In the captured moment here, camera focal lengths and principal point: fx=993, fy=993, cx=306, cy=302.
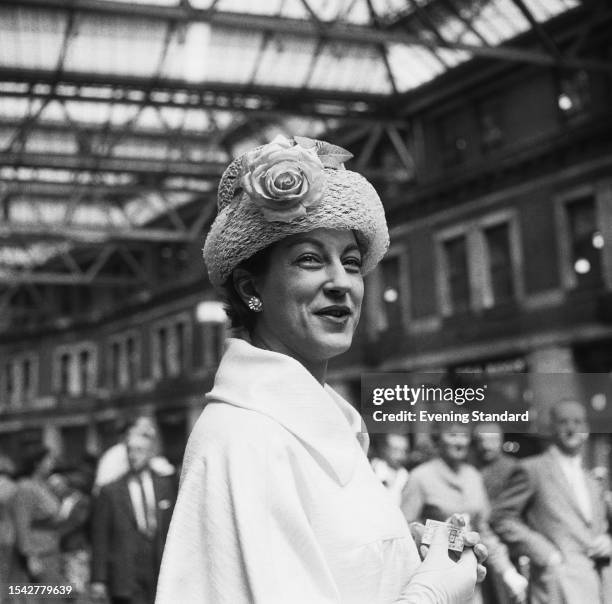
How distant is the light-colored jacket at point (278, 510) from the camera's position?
58.4 inches

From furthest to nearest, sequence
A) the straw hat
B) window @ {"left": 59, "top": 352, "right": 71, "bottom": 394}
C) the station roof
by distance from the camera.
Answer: window @ {"left": 59, "top": 352, "right": 71, "bottom": 394} → the station roof → the straw hat

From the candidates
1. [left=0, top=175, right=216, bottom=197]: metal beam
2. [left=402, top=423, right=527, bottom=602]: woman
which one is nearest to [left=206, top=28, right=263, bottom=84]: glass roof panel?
[left=0, top=175, right=216, bottom=197]: metal beam

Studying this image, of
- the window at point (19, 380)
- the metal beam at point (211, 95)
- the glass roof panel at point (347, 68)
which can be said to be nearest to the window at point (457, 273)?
the metal beam at point (211, 95)

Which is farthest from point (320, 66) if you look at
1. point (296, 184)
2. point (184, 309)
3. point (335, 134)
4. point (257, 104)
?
point (296, 184)

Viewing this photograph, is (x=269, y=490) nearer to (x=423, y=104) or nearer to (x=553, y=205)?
(x=553, y=205)

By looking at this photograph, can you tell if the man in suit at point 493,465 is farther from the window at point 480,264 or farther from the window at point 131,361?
the window at point 131,361

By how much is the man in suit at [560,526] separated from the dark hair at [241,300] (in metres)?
3.35

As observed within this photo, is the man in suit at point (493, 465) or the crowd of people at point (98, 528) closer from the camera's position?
the man in suit at point (493, 465)

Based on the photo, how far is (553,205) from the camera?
17.9 metres

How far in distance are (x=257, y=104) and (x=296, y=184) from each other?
19.8 metres

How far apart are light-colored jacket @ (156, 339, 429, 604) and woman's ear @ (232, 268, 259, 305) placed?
0.18m

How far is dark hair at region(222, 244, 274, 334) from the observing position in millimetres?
1815

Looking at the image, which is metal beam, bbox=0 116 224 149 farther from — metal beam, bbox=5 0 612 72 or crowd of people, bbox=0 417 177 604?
crowd of people, bbox=0 417 177 604

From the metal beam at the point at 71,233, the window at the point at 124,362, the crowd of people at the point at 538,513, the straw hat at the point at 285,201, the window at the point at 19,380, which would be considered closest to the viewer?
the straw hat at the point at 285,201
